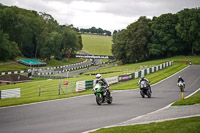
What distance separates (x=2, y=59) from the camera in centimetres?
8950

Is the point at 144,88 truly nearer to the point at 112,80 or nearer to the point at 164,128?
the point at 164,128

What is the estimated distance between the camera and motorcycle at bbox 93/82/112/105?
1666 cm

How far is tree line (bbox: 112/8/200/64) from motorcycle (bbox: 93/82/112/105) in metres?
77.7

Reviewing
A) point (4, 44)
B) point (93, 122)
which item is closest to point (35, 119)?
point (93, 122)

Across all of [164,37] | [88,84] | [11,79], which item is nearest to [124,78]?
[88,84]

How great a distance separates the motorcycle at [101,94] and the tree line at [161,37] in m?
77.7

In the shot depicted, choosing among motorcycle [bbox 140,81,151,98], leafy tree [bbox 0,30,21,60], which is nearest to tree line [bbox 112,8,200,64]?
leafy tree [bbox 0,30,21,60]

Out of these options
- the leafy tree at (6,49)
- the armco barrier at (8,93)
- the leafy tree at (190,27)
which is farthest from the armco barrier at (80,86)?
the leafy tree at (190,27)

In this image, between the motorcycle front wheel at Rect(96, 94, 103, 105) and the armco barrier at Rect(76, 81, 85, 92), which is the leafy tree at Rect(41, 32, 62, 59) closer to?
the armco barrier at Rect(76, 81, 85, 92)

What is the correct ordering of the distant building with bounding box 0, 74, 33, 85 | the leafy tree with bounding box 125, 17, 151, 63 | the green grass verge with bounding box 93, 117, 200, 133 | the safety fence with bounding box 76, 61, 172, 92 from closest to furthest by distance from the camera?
1. the green grass verge with bounding box 93, 117, 200, 133
2. the safety fence with bounding box 76, 61, 172, 92
3. the distant building with bounding box 0, 74, 33, 85
4. the leafy tree with bounding box 125, 17, 151, 63

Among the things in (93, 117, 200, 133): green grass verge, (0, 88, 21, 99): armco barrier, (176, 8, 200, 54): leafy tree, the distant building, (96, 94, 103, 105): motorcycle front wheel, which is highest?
(176, 8, 200, 54): leafy tree

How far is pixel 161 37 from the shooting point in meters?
97.8

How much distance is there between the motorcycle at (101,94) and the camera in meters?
16.7

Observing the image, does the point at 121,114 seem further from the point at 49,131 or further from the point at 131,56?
the point at 131,56
